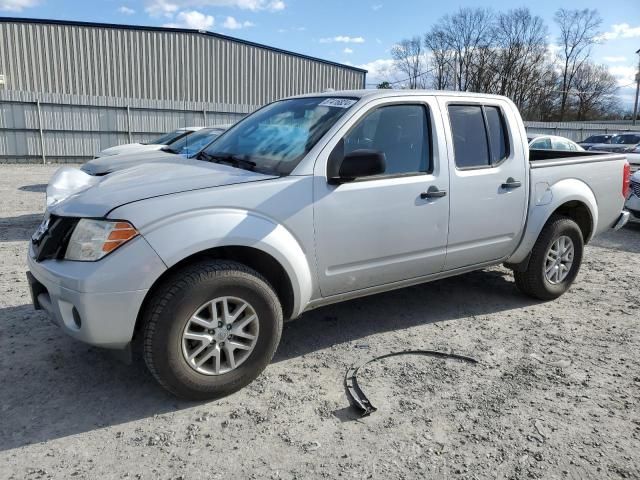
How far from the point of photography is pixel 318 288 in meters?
3.50

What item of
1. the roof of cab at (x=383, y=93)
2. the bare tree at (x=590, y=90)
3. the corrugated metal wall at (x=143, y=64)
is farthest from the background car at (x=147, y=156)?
the bare tree at (x=590, y=90)

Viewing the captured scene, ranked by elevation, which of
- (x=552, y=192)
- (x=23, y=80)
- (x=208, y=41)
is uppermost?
(x=208, y=41)

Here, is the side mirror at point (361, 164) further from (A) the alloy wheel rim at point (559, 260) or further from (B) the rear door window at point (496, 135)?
(A) the alloy wheel rim at point (559, 260)

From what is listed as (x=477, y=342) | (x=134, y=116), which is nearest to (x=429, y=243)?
(x=477, y=342)

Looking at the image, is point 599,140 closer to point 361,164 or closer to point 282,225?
point 361,164

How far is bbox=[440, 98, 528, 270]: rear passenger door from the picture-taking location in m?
4.07

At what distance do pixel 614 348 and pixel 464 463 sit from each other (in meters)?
2.11

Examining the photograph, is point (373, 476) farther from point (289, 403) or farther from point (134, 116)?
point (134, 116)

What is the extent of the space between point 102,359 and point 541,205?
379 cm

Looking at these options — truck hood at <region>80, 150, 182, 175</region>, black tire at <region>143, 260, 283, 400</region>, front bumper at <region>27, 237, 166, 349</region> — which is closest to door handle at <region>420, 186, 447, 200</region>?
black tire at <region>143, 260, 283, 400</region>

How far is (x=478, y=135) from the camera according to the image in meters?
4.30

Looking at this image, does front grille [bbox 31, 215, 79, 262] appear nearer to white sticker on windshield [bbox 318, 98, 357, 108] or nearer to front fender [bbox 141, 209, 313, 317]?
front fender [bbox 141, 209, 313, 317]

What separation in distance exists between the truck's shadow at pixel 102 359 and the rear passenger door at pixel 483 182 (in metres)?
0.71

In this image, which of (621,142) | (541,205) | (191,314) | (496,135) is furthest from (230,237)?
(621,142)
